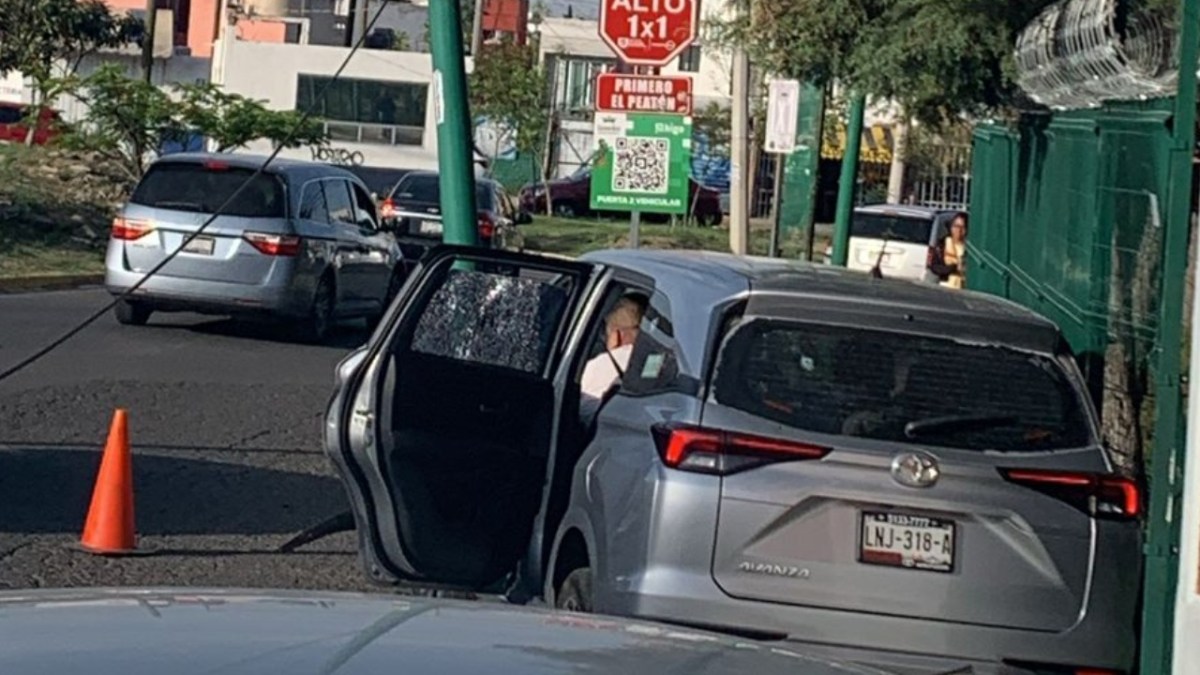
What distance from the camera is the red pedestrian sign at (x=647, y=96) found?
53.8ft

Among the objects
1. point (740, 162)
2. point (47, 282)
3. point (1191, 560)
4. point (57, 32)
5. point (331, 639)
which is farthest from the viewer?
point (57, 32)

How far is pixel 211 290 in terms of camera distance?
63.6 feet

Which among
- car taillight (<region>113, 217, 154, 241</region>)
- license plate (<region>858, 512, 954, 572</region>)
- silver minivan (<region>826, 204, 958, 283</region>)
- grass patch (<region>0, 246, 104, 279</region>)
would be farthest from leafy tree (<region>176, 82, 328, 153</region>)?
license plate (<region>858, 512, 954, 572</region>)

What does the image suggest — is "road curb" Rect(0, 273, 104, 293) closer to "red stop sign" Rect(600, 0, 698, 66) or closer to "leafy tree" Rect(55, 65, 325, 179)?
"leafy tree" Rect(55, 65, 325, 179)

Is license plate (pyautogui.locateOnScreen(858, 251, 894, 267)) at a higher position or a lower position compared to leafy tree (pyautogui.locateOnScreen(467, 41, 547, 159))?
lower

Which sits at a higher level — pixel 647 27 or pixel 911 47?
pixel 647 27

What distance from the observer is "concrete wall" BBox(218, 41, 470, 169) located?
57344mm

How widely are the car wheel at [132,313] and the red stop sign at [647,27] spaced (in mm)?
6504

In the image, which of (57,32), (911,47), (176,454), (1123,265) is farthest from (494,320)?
(57,32)

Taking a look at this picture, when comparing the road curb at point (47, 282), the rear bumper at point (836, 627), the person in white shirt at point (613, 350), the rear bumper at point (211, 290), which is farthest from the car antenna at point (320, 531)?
the road curb at point (47, 282)

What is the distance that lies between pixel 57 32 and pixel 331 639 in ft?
178

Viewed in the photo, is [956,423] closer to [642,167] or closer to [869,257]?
[642,167]

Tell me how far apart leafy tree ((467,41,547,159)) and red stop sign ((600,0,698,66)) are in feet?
131

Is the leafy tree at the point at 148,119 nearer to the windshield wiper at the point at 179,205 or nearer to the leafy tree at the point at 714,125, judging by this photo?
the windshield wiper at the point at 179,205
